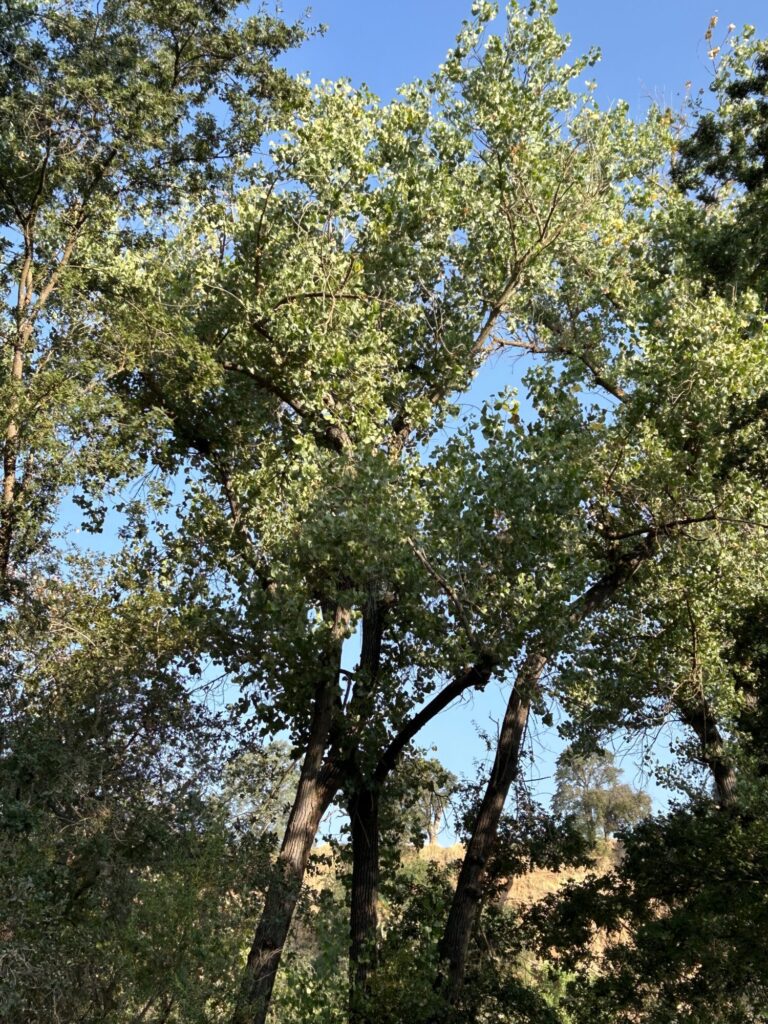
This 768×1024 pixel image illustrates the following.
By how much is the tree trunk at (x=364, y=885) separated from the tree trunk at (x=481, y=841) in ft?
3.78

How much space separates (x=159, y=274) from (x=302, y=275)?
8.29ft

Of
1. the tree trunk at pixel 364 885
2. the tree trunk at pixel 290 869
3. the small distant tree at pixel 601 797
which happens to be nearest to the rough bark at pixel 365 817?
the tree trunk at pixel 364 885

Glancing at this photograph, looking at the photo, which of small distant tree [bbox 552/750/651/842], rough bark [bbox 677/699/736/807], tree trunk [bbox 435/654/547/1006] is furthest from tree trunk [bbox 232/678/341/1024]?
small distant tree [bbox 552/750/651/842]

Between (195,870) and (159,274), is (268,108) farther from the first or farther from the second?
(195,870)

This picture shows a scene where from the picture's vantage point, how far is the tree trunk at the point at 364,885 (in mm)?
14758

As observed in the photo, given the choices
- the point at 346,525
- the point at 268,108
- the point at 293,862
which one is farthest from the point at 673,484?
the point at 268,108

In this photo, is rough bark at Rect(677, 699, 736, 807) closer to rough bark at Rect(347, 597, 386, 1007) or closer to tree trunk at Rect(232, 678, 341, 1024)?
rough bark at Rect(347, 597, 386, 1007)

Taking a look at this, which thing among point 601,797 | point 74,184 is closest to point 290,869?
point 74,184

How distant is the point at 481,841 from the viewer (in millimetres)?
16250

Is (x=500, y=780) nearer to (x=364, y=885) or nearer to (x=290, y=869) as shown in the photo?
(x=364, y=885)

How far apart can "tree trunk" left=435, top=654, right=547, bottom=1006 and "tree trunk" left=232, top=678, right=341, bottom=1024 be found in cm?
254

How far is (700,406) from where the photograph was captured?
49.9 feet

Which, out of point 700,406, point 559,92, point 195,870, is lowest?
point 195,870

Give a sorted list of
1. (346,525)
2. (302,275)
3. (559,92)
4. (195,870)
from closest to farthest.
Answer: (195,870), (346,525), (302,275), (559,92)
